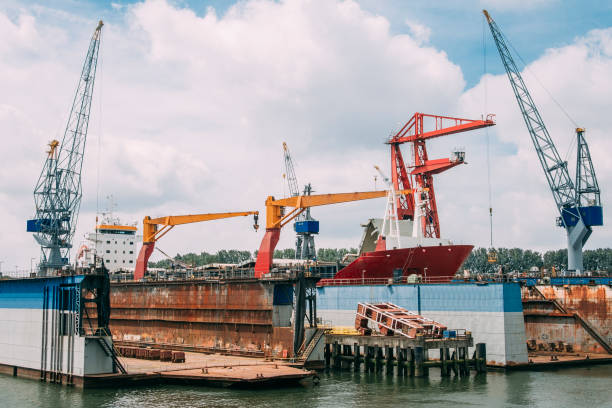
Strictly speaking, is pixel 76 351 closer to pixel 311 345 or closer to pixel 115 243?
pixel 311 345

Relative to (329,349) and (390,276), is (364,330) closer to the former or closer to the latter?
(329,349)

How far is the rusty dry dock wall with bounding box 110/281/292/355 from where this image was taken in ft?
177

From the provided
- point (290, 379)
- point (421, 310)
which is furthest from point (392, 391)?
point (421, 310)

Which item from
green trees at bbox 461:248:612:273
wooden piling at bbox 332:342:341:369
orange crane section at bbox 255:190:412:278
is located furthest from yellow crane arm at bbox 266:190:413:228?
green trees at bbox 461:248:612:273

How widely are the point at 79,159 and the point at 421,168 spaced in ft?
142

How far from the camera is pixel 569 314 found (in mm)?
58438

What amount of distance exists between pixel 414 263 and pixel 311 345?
1492cm

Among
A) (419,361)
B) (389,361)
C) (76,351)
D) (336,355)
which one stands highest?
(76,351)

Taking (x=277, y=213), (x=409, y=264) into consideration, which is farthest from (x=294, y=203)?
(x=409, y=264)

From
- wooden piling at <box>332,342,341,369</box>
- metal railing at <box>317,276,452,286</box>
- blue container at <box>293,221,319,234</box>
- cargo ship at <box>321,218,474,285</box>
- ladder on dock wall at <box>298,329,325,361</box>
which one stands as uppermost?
blue container at <box>293,221,319,234</box>

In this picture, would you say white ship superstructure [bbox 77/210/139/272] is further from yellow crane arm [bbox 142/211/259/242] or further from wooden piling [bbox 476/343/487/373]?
wooden piling [bbox 476/343/487/373]

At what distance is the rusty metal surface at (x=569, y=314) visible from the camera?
189 ft

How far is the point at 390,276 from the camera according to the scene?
2424 inches

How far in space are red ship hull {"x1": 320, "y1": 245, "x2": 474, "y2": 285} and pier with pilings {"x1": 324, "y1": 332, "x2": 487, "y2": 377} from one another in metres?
9.08
